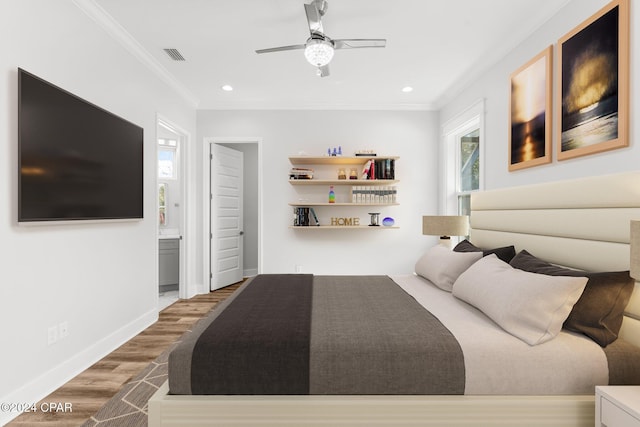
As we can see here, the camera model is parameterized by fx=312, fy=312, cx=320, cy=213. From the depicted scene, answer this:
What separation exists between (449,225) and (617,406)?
7.46ft

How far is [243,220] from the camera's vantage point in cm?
576

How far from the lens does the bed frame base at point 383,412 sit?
1.25 metres

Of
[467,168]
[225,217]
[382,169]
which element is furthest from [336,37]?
[225,217]

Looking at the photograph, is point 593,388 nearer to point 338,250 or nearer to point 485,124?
point 485,124

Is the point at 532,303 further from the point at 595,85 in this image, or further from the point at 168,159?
the point at 168,159

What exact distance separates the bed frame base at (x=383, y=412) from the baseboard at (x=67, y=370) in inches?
47.2

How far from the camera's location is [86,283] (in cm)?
232

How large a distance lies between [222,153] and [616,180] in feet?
14.2

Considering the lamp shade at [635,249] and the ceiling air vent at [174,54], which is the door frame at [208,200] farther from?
the lamp shade at [635,249]

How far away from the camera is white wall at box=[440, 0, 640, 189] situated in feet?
5.44

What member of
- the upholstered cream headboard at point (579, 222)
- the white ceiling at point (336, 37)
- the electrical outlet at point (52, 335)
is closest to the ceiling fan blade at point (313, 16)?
the white ceiling at point (336, 37)

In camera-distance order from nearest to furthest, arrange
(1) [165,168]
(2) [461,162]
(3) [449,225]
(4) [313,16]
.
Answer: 1. (4) [313,16]
2. (3) [449,225]
3. (2) [461,162]
4. (1) [165,168]

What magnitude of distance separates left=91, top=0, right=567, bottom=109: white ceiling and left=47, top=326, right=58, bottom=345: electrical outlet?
2317 mm

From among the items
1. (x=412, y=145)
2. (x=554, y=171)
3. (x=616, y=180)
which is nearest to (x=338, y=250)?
(x=412, y=145)
